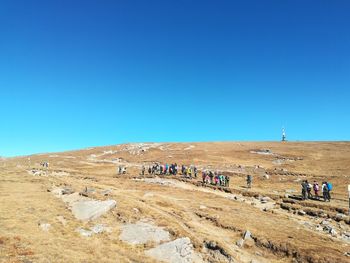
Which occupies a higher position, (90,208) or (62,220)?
(90,208)

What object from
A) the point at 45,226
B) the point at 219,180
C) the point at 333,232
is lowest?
the point at 333,232

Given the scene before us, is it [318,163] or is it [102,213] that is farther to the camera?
[318,163]

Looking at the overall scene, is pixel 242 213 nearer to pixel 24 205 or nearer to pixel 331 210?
pixel 331 210

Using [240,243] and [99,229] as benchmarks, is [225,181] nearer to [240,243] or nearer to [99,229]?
[240,243]

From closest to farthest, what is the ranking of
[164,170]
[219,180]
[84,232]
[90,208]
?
[84,232] < [90,208] < [219,180] < [164,170]

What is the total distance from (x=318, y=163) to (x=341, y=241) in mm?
67313

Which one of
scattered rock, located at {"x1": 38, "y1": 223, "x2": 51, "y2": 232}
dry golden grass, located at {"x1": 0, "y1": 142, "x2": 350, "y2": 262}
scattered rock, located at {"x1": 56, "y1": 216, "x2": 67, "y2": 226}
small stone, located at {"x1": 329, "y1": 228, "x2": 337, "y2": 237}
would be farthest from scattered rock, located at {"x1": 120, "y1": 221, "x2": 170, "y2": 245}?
small stone, located at {"x1": 329, "y1": 228, "x2": 337, "y2": 237}

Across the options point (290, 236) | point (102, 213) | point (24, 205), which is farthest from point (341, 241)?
point (24, 205)

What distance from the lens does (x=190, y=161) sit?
93.2m

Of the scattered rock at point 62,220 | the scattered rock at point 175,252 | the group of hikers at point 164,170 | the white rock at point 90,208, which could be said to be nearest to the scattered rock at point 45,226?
the scattered rock at point 62,220

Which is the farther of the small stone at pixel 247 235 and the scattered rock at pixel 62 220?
the scattered rock at pixel 62 220

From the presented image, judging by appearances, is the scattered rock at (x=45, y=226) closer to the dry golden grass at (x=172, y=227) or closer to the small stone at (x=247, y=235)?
the dry golden grass at (x=172, y=227)

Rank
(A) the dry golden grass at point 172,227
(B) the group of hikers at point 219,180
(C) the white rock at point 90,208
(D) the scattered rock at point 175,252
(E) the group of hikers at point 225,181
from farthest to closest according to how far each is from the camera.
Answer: (B) the group of hikers at point 219,180
(E) the group of hikers at point 225,181
(C) the white rock at point 90,208
(D) the scattered rock at point 175,252
(A) the dry golden grass at point 172,227

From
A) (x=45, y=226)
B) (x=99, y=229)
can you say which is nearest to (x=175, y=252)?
(x=99, y=229)
